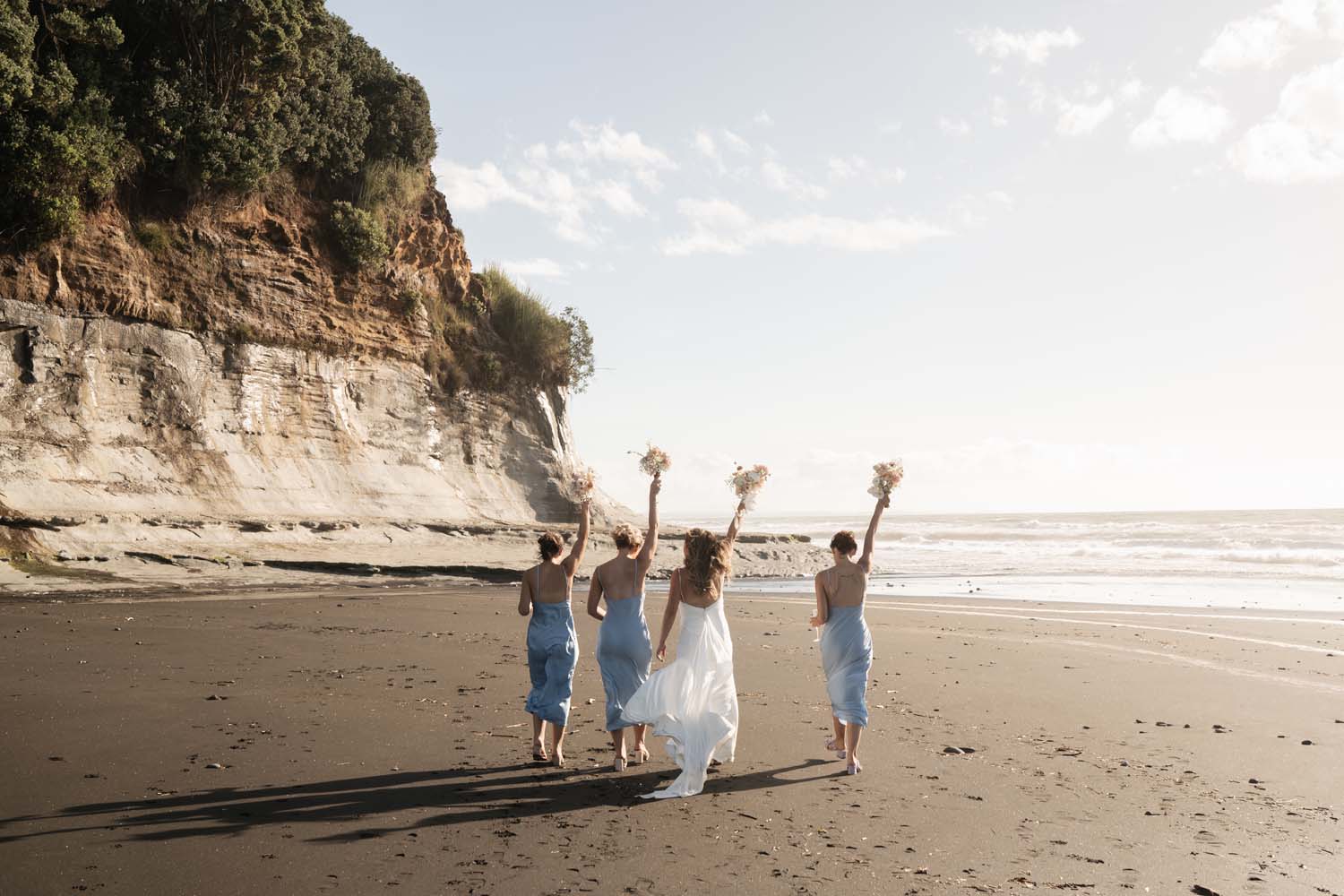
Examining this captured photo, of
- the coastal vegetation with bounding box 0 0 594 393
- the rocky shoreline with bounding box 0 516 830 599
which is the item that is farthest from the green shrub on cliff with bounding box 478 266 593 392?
the rocky shoreline with bounding box 0 516 830 599

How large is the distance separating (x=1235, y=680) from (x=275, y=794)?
32.8ft

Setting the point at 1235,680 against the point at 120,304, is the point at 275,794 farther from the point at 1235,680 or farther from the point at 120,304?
the point at 120,304

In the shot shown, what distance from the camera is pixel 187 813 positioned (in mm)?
5270

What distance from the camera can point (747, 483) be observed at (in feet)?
26.6

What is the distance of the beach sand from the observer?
4723 millimetres

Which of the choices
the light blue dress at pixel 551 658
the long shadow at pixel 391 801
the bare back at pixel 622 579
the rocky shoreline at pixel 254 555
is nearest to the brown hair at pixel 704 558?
the bare back at pixel 622 579

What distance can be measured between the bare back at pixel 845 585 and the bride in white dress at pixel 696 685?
826mm

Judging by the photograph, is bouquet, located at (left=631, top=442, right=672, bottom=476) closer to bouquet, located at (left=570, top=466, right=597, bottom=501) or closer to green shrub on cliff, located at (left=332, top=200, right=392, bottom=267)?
bouquet, located at (left=570, top=466, right=597, bottom=501)

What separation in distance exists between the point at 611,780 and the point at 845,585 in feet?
7.39

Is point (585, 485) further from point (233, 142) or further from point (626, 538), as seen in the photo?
point (233, 142)

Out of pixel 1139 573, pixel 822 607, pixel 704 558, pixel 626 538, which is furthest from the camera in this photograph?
pixel 1139 573

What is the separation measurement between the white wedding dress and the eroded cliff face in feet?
52.6

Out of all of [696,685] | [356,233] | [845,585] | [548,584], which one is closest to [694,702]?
[696,685]

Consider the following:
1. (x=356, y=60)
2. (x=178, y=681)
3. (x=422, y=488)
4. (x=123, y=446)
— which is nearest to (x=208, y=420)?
(x=123, y=446)
